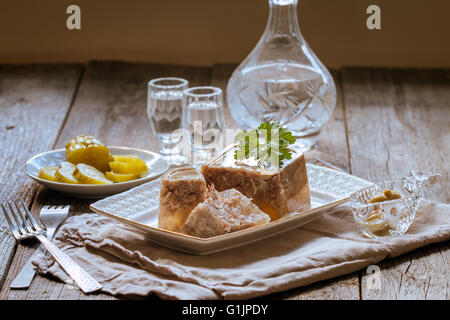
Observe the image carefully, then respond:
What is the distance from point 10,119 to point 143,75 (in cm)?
78

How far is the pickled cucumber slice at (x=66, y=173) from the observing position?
1848 mm

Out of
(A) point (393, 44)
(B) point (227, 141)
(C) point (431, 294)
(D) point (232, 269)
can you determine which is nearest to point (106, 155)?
(B) point (227, 141)

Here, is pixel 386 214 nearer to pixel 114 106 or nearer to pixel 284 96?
pixel 284 96

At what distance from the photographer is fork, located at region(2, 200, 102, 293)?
138 centimetres

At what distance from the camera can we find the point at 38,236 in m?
1.59

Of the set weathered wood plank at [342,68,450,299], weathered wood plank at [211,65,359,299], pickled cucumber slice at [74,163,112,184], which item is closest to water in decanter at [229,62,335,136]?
weathered wood plank at [211,65,359,299]

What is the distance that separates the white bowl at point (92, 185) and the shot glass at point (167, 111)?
0.47ft

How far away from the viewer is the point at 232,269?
4.67 ft

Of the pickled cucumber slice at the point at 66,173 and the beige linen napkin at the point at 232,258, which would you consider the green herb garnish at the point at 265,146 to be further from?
the pickled cucumber slice at the point at 66,173

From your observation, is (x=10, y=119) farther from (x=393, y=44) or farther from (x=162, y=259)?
(x=393, y=44)

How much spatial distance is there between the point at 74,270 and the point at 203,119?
0.78 metres

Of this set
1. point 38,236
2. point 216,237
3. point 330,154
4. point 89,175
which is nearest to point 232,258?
point 216,237

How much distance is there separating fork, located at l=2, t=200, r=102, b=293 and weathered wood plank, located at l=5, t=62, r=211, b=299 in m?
0.06

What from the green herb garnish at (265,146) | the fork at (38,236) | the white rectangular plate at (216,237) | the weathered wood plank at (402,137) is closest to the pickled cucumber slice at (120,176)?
the white rectangular plate at (216,237)
